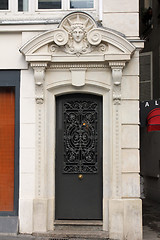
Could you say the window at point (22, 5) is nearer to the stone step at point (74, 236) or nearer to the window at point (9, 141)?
the window at point (9, 141)

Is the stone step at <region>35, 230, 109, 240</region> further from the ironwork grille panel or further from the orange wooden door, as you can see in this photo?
the ironwork grille panel

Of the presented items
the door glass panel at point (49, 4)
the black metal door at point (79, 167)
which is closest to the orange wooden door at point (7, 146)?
the black metal door at point (79, 167)

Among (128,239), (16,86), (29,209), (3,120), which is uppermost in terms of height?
(16,86)

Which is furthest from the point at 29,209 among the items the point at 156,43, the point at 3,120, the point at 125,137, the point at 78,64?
the point at 156,43

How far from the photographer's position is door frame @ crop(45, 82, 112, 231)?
794 centimetres

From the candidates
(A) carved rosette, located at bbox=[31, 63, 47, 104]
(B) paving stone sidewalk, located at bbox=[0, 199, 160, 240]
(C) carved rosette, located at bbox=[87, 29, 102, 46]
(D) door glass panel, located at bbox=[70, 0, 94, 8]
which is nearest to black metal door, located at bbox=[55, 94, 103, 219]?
(A) carved rosette, located at bbox=[31, 63, 47, 104]

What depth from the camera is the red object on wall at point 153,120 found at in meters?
8.45

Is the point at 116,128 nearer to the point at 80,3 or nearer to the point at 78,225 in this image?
the point at 78,225

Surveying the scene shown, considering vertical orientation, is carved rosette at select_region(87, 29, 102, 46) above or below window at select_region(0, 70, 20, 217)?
above

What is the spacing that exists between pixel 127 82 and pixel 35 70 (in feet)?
6.91

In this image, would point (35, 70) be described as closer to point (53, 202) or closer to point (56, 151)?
point (56, 151)

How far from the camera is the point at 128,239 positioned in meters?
7.69

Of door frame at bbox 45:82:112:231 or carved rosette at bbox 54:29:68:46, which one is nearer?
carved rosette at bbox 54:29:68:46

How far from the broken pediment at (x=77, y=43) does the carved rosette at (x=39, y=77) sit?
0.16 m
